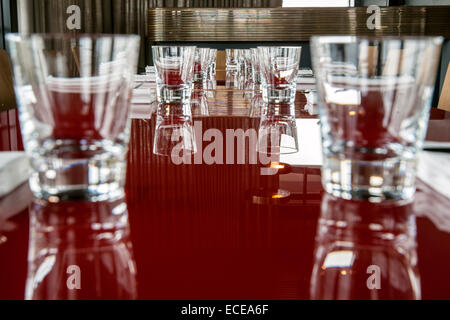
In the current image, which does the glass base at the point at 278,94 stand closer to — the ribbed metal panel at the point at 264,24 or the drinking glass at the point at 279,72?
the drinking glass at the point at 279,72

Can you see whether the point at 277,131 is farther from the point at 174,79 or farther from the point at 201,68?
the point at 201,68

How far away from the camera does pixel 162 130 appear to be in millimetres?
695

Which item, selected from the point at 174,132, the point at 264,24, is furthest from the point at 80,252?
the point at 264,24

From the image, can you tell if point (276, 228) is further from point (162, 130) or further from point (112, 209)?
point (162, 130)

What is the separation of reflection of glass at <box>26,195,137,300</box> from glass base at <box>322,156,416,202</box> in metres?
0.15

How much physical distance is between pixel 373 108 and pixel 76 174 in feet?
0.66

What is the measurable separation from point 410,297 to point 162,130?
0.50 m

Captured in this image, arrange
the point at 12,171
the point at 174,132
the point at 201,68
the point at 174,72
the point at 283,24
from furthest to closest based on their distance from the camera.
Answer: the point at 283,24 → the point at 201,68 → the point at 174,72 → the point at 174,132 → the point at 12,171

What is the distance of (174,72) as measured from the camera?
0.99m

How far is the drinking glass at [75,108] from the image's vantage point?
36cm

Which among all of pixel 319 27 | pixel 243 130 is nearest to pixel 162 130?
pixel 243 130

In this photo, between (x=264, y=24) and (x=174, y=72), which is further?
(x=264, y=24)

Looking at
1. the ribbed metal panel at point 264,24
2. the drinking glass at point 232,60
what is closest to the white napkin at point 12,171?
the drinking glass at point 232,60

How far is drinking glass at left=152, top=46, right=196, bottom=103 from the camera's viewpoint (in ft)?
3.22
